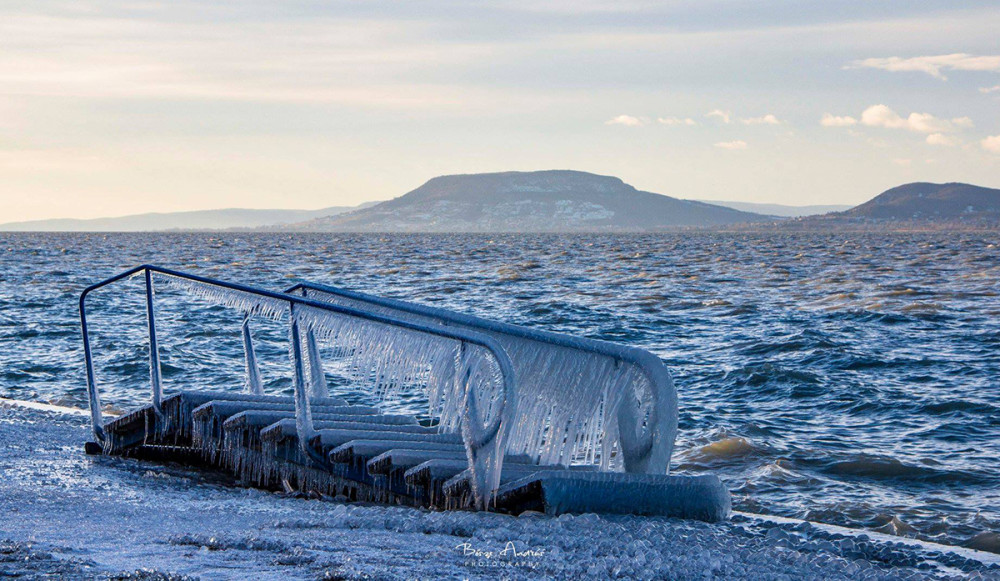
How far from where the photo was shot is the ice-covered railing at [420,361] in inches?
261

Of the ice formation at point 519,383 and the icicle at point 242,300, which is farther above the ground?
the icicle at point 242,300

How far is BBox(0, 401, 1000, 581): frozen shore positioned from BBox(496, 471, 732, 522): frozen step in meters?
0.17

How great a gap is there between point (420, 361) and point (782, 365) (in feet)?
36.3

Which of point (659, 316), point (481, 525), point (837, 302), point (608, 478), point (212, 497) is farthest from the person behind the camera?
point (837, 302)

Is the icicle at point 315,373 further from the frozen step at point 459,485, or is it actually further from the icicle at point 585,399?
the frozen step at point 459,485

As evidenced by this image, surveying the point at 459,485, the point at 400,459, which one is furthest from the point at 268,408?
the point at 459,485

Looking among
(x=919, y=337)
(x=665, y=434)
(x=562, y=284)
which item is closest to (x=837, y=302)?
(x=919, y=337)

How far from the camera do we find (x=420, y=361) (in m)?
6.96

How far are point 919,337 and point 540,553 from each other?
1713 cm

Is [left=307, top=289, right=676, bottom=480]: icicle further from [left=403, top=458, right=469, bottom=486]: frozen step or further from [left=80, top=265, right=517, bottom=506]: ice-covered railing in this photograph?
[left=403, top=458, right=469, bottom=486]: frozen step

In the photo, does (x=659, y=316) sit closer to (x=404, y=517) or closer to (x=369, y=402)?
(x=369, y=402)

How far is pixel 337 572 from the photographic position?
484 cm

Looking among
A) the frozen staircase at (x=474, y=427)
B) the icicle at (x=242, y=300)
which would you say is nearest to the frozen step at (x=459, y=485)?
the frozen staircase at (x=474, y=427)

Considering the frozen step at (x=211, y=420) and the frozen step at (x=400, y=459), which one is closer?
the frozen step at (x=400, y=459)
